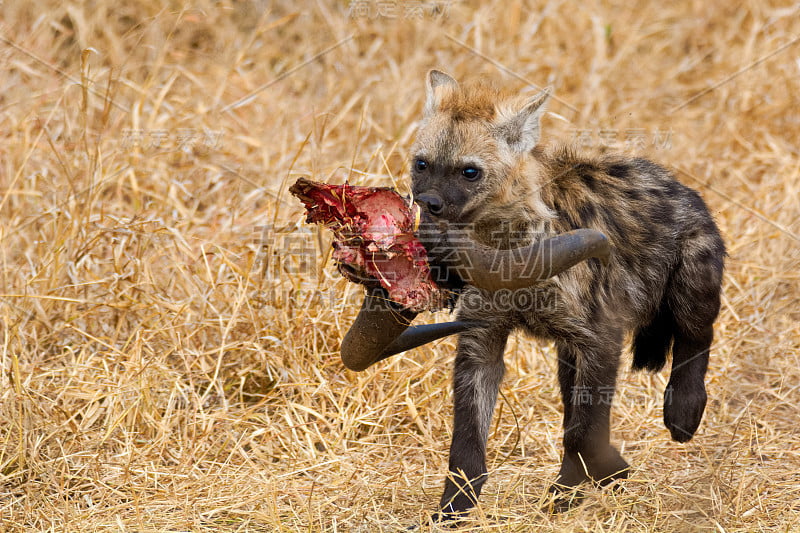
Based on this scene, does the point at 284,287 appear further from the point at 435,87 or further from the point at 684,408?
the point at 684,408

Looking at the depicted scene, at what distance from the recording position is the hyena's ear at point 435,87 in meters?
4.07

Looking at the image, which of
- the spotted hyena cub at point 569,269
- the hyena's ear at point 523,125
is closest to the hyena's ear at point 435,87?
the spotted hyena cub at point 569,269

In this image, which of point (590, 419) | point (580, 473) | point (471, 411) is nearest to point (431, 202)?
point (471, 411)

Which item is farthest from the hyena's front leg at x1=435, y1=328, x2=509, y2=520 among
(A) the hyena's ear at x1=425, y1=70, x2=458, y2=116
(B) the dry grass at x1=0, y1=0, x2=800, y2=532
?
(A) the hyena's ear at x1=425, y1=70, x2=458, y2=116

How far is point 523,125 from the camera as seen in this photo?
152 inches

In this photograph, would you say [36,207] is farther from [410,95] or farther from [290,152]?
[410,95]

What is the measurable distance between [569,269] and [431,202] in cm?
59

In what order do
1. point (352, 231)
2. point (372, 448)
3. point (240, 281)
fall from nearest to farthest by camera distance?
point (352, 231) → point (372, 448) → point (240, 281)

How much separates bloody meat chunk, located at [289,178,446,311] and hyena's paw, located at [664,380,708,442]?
1481 mm

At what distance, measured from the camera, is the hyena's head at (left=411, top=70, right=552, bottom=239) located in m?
3.73

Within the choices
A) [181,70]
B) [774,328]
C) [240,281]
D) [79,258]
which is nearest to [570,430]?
[240,281]

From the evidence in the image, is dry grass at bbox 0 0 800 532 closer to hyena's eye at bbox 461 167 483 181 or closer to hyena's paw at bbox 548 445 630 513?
hyena's paw at bbox 548 445 630 513

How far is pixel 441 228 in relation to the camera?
130 inches

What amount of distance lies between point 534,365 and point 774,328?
1.43 metres
